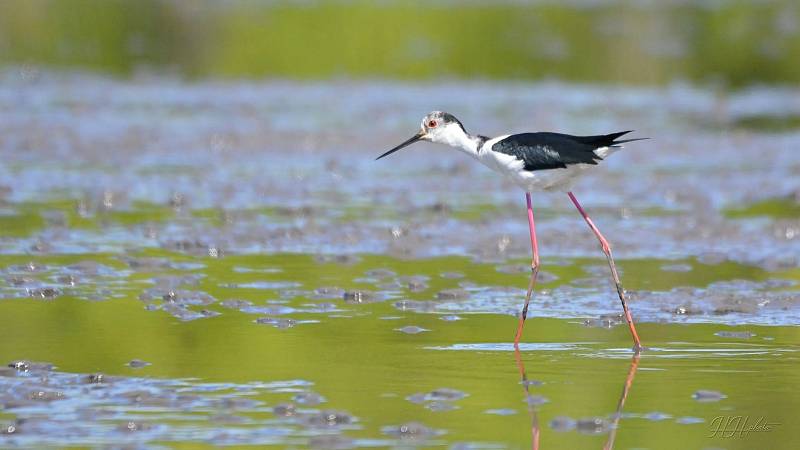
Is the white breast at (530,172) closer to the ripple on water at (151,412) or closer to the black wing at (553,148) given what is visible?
the black wing at (553,148)

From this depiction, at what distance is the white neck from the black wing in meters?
0.34

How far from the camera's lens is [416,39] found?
77.7ft

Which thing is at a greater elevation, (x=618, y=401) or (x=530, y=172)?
(x=530, y=172)

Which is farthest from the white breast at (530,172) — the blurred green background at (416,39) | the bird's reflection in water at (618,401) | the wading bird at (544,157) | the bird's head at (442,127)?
the blurred green background at (416,39)

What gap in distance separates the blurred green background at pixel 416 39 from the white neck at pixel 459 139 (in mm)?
12075

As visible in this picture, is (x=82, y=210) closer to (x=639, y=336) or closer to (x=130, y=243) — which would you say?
(x=130, y=243)

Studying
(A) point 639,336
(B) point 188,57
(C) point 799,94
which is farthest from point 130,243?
(B) point 188,57

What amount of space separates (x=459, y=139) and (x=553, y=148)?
0.80 m

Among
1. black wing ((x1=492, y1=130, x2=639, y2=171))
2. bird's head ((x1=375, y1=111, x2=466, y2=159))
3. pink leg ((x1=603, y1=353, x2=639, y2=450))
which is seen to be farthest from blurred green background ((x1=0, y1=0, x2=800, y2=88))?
pink leg ((x1=603, y1=353, x2=639, y2=450))

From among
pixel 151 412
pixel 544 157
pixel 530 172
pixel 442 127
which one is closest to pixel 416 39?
pixel 442 127

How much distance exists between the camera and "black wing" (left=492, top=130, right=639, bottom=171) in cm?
717

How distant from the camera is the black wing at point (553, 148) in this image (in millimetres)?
7168
